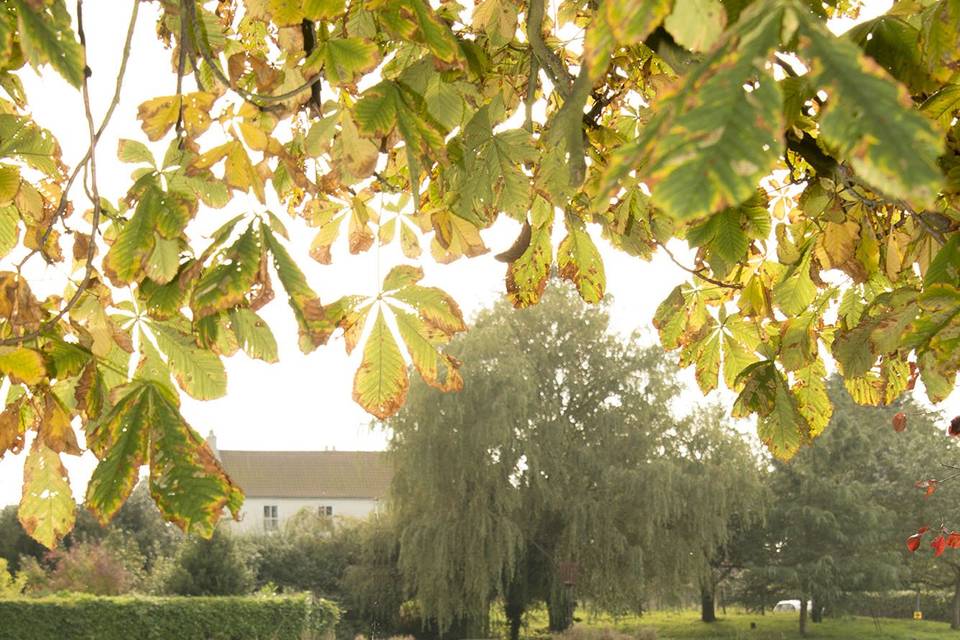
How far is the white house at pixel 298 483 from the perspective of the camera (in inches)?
1511

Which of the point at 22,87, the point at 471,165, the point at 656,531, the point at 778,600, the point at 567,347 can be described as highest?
the point at 567,347

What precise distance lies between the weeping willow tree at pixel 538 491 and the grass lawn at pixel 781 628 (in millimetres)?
5248

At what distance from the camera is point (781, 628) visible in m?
26.3

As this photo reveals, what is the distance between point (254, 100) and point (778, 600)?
27.0m

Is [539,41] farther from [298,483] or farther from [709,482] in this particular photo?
[298,483]

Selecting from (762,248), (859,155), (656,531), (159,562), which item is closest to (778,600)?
(656,531)

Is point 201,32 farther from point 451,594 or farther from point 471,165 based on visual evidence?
point 451,594

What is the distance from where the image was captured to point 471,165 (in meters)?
1.58

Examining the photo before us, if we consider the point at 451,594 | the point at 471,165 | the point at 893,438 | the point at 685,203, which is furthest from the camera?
the point at 893,438

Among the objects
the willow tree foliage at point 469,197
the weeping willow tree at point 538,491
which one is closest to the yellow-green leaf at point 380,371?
the willow tree foliage at point 469,197

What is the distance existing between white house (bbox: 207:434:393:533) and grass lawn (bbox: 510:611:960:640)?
45.7 ft

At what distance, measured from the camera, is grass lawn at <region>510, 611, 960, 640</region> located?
24.0m

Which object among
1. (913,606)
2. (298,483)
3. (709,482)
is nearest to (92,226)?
(709,482)

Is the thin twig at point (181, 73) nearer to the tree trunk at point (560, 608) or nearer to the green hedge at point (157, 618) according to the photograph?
the green hedge at point (157, 618)
